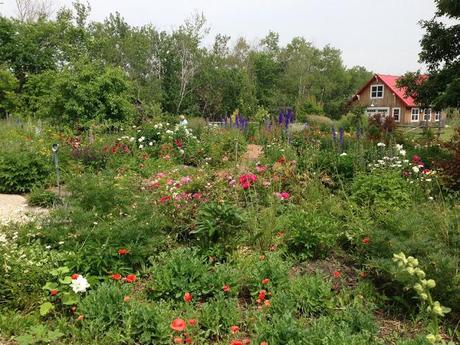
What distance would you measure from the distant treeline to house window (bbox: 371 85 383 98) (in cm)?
358

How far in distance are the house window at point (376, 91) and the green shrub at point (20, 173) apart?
40477 millimetres

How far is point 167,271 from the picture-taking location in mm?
3348

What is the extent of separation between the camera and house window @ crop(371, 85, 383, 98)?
42344 millimetres

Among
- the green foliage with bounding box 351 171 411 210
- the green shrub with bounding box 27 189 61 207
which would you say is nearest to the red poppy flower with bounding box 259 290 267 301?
the green foliage with bounding box 351 171 411 210

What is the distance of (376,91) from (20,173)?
1615 inches

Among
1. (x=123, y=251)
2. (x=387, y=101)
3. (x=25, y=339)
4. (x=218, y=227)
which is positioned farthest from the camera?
(x=387, y=101)

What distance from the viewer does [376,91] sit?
4269 centimetres

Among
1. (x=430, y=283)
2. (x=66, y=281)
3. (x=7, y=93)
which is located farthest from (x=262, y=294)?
(x=7, y=93)

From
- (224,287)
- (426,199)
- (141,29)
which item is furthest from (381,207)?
(141,29)

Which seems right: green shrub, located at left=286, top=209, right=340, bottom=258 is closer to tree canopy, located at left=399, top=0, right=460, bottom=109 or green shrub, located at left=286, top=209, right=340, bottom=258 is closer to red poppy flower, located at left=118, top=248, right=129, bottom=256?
red poppy flower, located at left=118, top=248, right=129, bottom=256

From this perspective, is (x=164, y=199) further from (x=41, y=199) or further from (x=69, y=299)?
(x=41, y=199)

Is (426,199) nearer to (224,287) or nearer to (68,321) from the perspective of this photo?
(224,287)

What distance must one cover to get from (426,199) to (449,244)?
1.80m

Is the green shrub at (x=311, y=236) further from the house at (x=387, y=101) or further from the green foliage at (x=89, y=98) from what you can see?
the house at (x=387, y=101)
